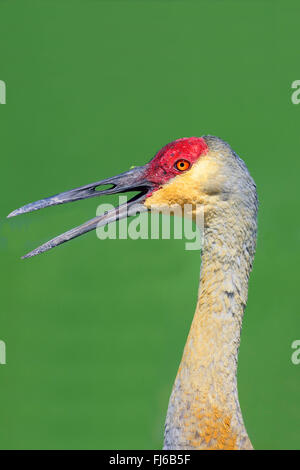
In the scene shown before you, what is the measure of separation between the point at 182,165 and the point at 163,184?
0.24 ft

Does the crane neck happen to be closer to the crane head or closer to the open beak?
the crane head

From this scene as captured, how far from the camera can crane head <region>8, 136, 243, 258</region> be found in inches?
63.2

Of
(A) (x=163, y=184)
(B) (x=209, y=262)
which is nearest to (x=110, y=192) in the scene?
(A) (x=163, y=184)

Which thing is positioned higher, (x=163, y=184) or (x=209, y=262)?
(x=163, y=184)

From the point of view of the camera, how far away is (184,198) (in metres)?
1.62

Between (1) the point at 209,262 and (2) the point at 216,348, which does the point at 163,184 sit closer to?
(1) the point at 209,262

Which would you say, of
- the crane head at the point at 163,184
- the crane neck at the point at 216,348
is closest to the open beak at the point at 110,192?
the crane head at the point at 163,184

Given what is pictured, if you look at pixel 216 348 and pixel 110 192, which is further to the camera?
pixel 110 192

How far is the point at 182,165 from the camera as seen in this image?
1.64m

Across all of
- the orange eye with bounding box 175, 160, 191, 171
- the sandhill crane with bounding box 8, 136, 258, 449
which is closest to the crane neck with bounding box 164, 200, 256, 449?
the sandhill crane with bounding box 8, 136, 258, 449

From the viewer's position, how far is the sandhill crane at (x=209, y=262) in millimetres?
1517

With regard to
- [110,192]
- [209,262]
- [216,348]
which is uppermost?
[110,192]
